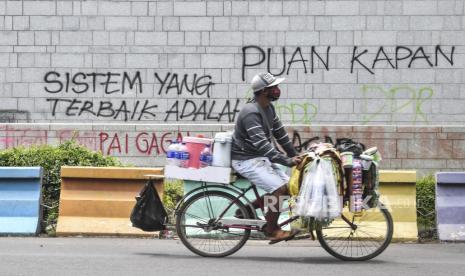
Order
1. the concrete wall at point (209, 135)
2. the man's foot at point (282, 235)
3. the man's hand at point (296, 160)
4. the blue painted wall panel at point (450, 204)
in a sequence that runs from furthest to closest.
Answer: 1. the concrete wall at point (209, 135)
2. the blue painted wall panel at point (450, 204)
3. the man's foot at point (282, 235)
4. the man's hand at point (296, 160)

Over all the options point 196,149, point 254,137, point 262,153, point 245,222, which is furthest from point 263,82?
point 245,222

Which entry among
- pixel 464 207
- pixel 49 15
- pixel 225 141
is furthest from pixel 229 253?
pixel 49 15

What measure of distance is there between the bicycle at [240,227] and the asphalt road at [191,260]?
0.47ft

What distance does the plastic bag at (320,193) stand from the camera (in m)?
8.17

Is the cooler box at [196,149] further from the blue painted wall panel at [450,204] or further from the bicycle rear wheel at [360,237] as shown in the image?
the blue painted wall panel at [450,204]

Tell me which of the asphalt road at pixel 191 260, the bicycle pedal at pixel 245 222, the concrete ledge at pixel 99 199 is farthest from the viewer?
the concrete ledge at pixel 99 199

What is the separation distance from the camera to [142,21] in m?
13.9

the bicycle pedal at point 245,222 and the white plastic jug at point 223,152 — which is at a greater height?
the white plastic jug at point 223,152

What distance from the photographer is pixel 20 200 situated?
35.1 ft

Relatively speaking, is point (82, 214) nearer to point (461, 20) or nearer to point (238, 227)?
point (238, 227)

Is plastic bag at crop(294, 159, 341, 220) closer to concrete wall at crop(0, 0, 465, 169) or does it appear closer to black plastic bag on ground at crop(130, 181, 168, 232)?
black plastic bag on ground at crop(130, 181, 168, 232)

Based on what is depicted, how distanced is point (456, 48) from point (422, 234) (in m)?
4.17

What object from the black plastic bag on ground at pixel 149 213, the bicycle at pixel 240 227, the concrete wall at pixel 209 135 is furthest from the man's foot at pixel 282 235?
the concrete wall at pixel 209 135

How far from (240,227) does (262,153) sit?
2.60 ft
